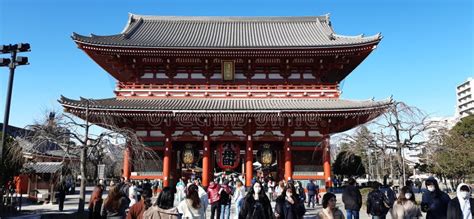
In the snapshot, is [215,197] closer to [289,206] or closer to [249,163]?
[289,206]

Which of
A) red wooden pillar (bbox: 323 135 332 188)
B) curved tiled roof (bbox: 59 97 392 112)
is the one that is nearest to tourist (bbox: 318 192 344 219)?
curved tiled roof (bbox: 59 97 392 112)

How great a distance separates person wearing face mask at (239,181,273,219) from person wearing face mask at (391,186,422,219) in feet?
9.97

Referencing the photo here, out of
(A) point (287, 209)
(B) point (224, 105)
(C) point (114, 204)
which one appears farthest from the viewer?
(B) point (224, 105)

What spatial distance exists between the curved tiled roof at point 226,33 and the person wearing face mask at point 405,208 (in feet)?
51.0

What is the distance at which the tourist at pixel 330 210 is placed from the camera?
18.8 feet

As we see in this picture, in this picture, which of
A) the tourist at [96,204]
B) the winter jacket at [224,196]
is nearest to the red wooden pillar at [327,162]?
the winter jacket at [224,196]

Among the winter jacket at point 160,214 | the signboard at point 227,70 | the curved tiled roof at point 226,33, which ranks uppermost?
the curved tiled roof at point 226,33

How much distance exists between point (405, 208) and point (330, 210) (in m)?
3.33

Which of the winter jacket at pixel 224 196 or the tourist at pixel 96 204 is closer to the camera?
the tourist at pixel 96 204

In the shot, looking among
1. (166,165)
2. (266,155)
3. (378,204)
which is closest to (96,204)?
(378,204)

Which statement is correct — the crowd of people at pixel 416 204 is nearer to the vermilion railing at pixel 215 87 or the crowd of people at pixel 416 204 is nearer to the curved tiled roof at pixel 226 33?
the vermilion railing at pixel 215 87

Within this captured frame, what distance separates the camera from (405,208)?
26.7 feet

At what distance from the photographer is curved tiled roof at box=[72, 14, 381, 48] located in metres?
24.1

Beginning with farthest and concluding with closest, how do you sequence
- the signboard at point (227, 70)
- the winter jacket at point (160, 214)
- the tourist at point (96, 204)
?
1. the signboard at point (227, 70)
2. the tourist at point (96, 204)
3. the winter jacket at point (160, 214)
